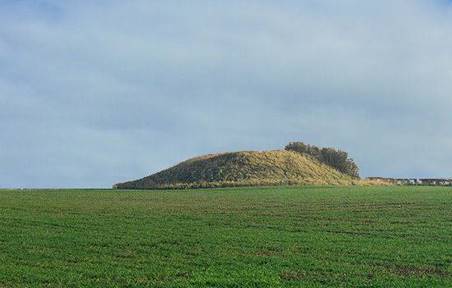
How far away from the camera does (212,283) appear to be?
18031mm

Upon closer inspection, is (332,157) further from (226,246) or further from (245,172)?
(226,246)

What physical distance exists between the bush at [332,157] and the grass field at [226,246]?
173 feet

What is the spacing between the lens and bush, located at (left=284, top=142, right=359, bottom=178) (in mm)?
94500

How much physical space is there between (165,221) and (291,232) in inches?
291

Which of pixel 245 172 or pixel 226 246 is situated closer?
pixel 226 246

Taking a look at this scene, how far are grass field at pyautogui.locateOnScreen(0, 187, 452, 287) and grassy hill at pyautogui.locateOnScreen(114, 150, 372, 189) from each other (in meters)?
35.4

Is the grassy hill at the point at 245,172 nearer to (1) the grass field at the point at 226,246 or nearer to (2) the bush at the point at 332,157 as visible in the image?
(2) the bush at the point at 332,157

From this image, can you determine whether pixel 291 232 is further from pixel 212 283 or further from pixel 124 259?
pixel 212 283

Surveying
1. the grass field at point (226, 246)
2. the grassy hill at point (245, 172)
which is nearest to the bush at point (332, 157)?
the grassy hill at point (245, 172)

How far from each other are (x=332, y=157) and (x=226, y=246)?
72.8 metres

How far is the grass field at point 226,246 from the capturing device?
743 inches

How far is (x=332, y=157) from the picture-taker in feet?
314

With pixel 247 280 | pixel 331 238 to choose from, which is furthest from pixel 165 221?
pixel 247 280

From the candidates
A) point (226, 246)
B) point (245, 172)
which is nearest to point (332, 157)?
point (245, 172)
